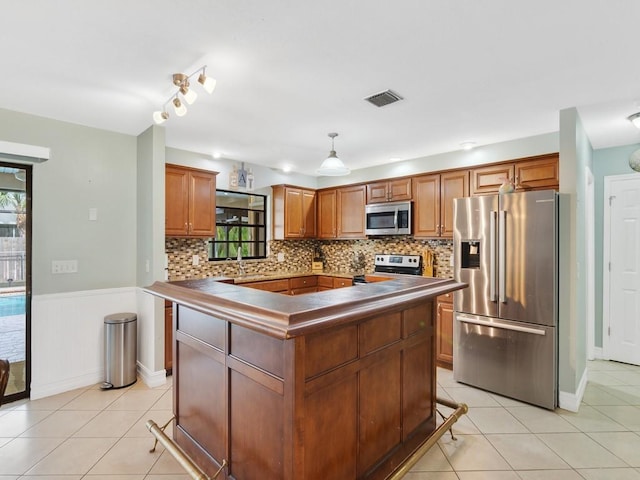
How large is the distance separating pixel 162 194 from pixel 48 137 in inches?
42.4

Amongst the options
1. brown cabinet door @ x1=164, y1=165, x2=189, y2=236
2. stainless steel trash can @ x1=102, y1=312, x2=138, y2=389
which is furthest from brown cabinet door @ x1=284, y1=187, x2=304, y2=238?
stainless steel trash can @ x1=102, y1=312, x2=138, y2=389

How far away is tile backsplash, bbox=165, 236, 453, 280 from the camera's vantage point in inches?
166

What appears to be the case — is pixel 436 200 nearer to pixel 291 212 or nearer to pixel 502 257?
pixel 502 257

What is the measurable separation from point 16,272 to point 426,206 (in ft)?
14.1

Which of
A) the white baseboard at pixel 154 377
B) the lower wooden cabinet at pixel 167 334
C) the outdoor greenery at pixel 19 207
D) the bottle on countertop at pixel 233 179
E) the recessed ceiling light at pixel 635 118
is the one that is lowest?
the white baseboard at pixel 154 377

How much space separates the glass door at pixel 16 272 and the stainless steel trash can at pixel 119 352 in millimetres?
608

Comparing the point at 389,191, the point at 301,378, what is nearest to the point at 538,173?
Answer: the point at 389,191

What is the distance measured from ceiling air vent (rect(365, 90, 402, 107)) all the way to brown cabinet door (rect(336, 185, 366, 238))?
2268mm

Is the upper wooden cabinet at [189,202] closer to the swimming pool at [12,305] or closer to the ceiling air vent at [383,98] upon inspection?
the swimming pool at [12,305]

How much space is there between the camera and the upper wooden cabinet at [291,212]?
517 centimetres

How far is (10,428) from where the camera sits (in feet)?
8.41

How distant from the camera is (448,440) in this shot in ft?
8.04

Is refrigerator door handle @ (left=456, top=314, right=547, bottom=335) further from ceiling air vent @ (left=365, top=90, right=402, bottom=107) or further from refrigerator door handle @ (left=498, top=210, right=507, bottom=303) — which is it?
ceiling air vent @ (left=365, top=90, right=402, bottom=107)

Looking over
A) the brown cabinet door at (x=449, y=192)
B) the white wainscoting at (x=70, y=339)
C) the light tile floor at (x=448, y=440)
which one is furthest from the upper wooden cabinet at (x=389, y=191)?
the white wainscoting at (x=70, y=339)
